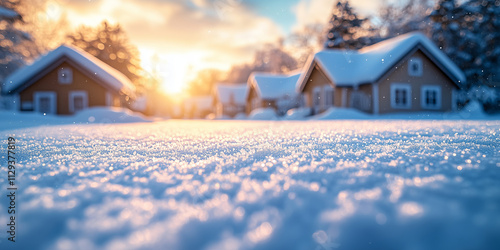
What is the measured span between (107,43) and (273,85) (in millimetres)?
16947

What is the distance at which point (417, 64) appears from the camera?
16.9 m

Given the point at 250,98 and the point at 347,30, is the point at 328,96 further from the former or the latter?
the point at 250,98

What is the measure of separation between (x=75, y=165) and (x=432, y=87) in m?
20.4

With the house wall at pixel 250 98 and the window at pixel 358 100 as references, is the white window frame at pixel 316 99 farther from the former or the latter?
the house wall at pixel 250 98

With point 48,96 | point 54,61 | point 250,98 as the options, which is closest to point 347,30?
point 250,98

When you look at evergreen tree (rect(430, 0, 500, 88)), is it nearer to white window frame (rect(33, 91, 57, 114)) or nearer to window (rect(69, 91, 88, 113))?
window (rect(69, 91, 88, 113))

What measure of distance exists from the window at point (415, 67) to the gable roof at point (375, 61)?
0.71 meters

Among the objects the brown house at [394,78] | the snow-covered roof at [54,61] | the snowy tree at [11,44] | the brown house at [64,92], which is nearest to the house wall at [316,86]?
the brown house at [394,78]

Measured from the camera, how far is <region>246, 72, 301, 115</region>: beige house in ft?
74.7

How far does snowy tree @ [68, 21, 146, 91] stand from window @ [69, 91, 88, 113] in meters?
10.8

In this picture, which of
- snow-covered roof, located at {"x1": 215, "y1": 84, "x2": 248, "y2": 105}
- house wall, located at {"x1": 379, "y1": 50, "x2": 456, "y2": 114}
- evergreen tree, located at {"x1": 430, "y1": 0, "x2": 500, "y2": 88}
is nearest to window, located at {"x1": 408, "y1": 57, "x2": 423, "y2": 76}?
house wall, located at {"x1": 379, "y1": 50, "x2": 456, "y2": 114}

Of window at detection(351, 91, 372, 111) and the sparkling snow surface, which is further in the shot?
window at detection(351, 91, 372, 111)

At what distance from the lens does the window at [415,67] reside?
16781 mm

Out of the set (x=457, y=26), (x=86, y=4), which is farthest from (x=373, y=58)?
(x=86, y=4)
